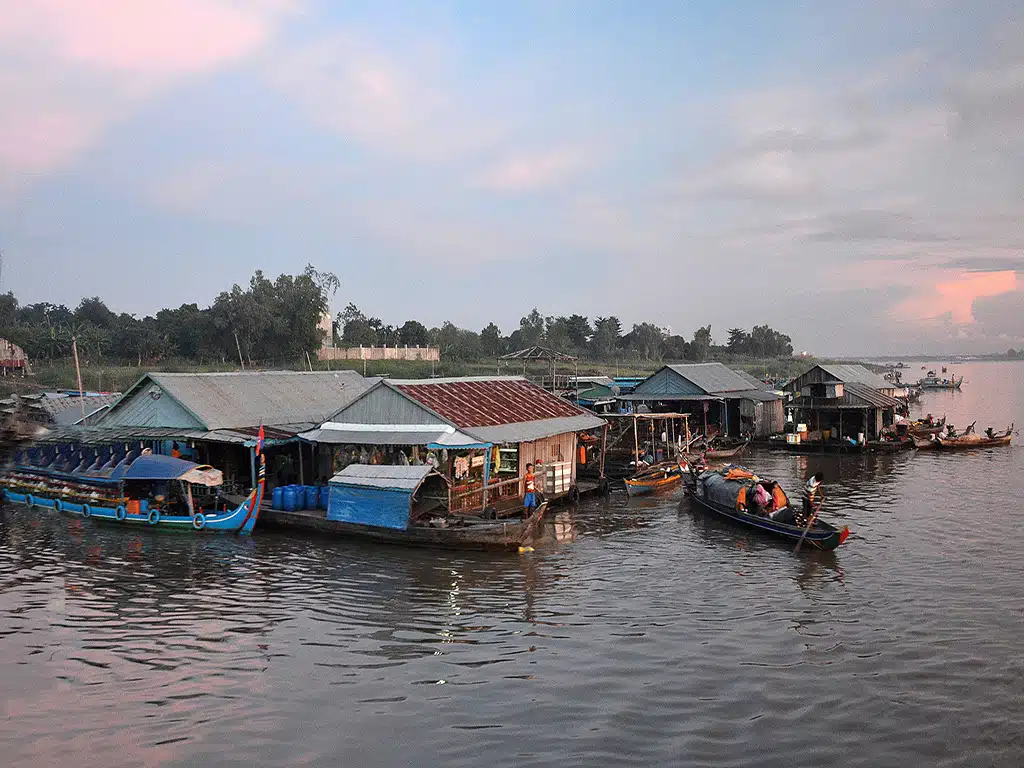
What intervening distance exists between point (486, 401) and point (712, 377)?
2294 cm

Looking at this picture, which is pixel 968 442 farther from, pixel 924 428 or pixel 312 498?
pixel 312 498

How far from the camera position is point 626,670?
11125 mm

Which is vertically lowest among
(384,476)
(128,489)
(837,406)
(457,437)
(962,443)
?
(962,443)

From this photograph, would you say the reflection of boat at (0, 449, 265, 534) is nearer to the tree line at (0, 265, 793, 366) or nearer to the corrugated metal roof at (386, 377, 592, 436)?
the corrugated metal roof at (386, 377, 592, 436)

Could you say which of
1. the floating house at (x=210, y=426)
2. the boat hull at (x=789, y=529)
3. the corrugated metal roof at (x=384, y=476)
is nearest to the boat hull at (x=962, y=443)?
the boat hull at (x=789, y=529)

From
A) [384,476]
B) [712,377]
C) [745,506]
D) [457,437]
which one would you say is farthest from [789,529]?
[712,377]

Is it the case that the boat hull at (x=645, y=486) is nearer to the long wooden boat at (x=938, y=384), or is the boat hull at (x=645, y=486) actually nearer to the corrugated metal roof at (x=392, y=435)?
the corrugated metal roof at (x=392, y=435)

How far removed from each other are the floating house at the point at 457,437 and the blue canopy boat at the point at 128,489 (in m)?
2.59

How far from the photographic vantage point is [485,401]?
23.1 m

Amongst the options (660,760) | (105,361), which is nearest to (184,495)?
(660,760)

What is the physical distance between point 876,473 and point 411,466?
821 inches

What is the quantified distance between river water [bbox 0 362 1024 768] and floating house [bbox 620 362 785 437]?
20655 mm

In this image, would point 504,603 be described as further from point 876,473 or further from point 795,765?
point 876,473

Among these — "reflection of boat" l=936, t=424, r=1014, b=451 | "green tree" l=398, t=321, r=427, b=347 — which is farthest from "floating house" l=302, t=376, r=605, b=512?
"green tree" l=398, t=321, r=427, b=347
